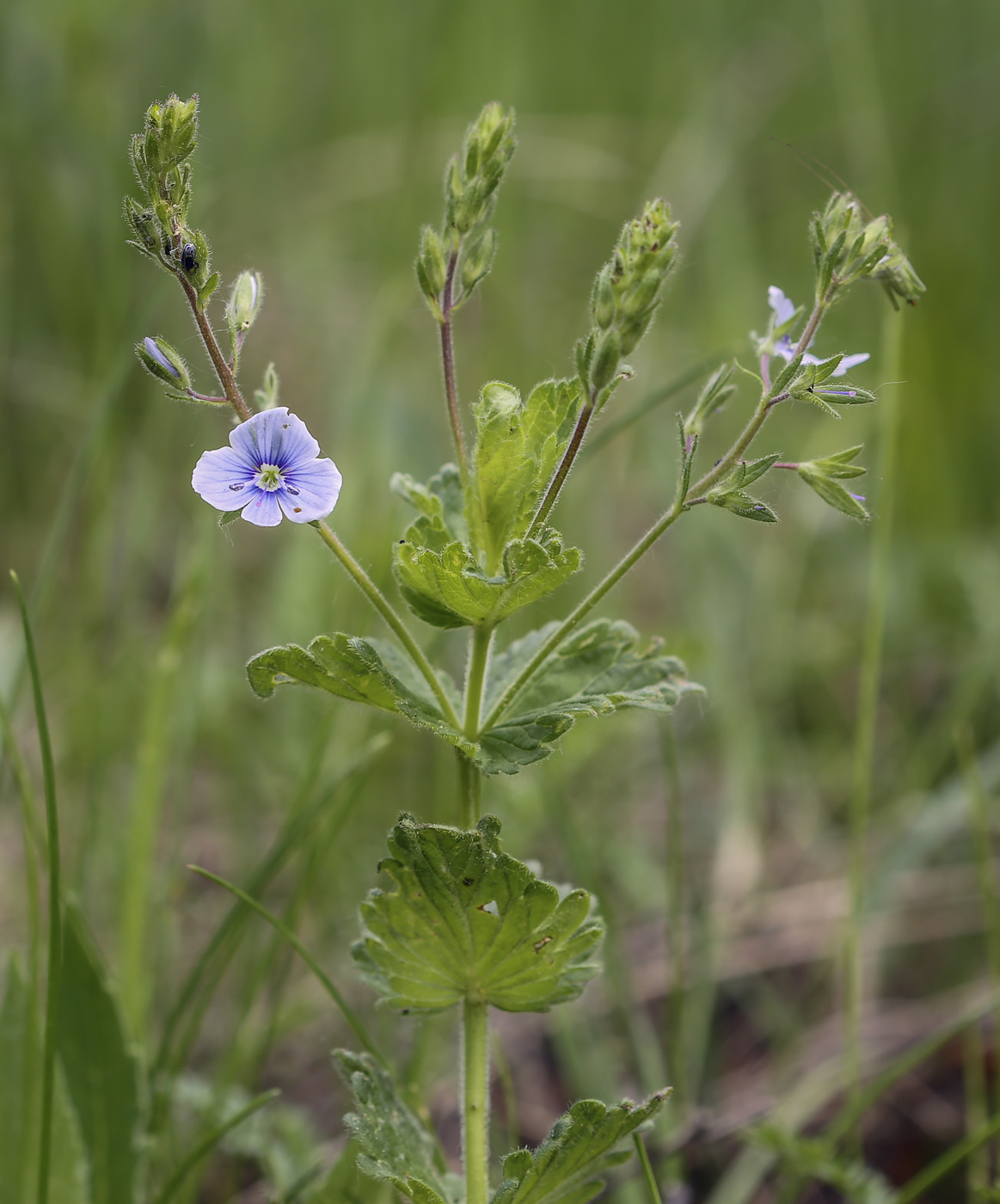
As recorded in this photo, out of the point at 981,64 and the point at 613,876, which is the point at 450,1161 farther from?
the point at 981,64

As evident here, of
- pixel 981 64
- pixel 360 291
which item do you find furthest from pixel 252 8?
pixel 981 64

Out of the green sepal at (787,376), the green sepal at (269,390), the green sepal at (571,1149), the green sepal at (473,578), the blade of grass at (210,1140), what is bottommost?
the green sepal at (571,1149)

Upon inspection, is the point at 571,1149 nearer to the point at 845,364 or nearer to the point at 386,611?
the point at 386,611

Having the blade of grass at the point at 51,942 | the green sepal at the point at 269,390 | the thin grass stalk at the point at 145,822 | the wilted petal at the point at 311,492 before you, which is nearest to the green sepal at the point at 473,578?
the wilted petal at the point at 311,492

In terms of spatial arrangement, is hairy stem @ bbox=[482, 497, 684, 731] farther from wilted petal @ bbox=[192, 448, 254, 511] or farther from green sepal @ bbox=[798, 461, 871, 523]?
wilted petal @ bbox=[192, 448, 254, 511]

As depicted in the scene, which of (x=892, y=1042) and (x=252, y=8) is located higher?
(x=252, y=8)

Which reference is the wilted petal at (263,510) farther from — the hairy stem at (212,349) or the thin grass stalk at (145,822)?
the thin grass stalk at (145,822)

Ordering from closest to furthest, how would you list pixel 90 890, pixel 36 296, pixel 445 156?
pixel 90 890, pixel 36 296, pixel 445 156
